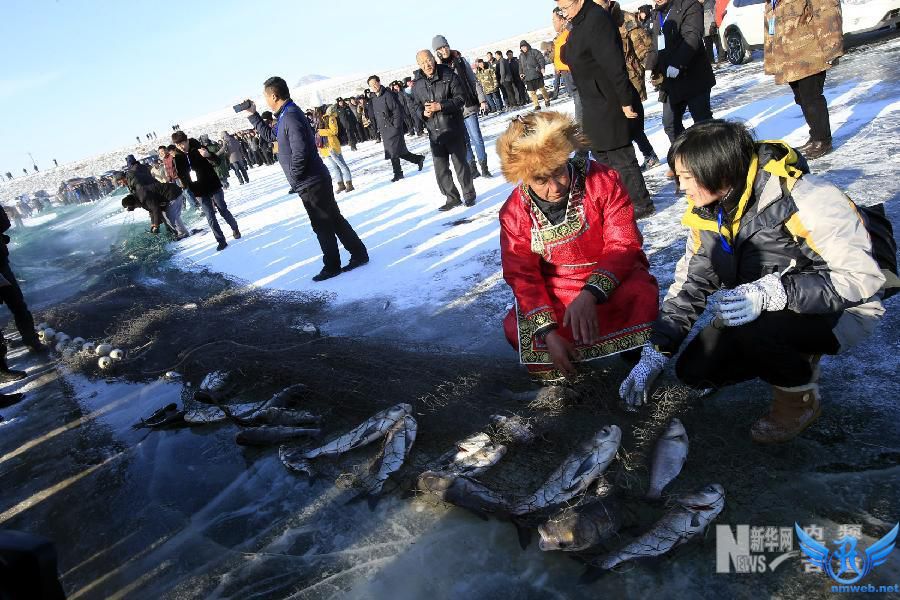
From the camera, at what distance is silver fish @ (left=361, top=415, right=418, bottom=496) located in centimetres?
275

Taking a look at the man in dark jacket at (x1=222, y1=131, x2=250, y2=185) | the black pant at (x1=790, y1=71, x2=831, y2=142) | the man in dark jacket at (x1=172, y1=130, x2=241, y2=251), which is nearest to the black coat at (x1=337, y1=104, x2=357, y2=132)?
the man in dark jacket at (x1=222, y1=131, x2=250, y2=185)

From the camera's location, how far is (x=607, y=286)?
9.71 ft

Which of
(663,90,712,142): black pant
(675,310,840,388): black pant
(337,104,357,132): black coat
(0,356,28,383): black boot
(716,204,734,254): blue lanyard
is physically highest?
(337,104,357,132): black coat

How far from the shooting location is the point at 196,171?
9594 mm

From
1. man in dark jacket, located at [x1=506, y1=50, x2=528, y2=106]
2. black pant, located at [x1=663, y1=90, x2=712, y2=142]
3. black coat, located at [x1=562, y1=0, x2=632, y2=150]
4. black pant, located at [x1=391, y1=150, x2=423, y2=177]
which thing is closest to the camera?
black coat, located at [x1=562, y1=0, x2=632, y2=150]

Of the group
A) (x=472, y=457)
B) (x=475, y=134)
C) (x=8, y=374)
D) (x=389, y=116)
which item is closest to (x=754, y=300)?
(x=472, y=457)

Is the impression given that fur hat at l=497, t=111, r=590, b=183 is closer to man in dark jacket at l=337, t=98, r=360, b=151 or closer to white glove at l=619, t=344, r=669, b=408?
white glove at l=619, t=344, r=669, b=408

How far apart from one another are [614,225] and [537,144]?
2.29 ft

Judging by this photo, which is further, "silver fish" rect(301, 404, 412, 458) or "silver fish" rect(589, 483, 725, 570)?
"silver fish" rect(301, 404, 412, 458)

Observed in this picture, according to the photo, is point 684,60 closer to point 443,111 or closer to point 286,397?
point 443,111

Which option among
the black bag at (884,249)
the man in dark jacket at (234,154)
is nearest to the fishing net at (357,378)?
the black bag at (884,249)

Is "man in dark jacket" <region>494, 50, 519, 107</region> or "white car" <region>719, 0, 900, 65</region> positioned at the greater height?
"man in dark jacket" <region>494, 50, 519, 107</region>

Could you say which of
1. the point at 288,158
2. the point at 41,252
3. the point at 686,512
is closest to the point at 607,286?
the point at 686,512

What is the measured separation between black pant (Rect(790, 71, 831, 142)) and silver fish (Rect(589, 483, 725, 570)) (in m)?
5.12
